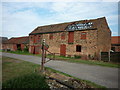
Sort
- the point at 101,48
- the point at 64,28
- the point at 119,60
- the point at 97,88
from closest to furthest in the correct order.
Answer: the point at 97,88, the point at 119,60, the point at 101,48, the point at 64,28

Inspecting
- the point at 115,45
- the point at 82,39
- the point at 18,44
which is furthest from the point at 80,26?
the point at 18,44

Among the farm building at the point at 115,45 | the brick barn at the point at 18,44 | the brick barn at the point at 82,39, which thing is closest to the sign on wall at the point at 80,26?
the brick barn at the point at 82,39

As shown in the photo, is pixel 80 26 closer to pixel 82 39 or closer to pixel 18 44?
pixel 82 39

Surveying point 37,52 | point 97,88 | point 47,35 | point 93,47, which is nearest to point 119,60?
point 93,47

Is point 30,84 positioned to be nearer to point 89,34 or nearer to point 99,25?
point 89,34

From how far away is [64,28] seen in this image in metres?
21.4

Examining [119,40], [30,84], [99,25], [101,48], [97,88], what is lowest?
[97,88]

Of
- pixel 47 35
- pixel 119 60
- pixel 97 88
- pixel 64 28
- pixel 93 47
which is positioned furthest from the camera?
pixel 47 35

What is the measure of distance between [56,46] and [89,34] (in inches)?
302

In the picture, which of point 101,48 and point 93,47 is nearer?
point 93,47

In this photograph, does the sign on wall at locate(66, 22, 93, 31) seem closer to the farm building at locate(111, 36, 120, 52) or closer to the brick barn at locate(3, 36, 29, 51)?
the farm building at locate(111, 36, 120, 52)

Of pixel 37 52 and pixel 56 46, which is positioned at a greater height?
pixel 56 46

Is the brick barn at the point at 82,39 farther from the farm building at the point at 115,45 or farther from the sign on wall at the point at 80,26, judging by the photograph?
the farm building at the point at 115,45

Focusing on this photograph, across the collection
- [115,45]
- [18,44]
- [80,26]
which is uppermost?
[80,26]
